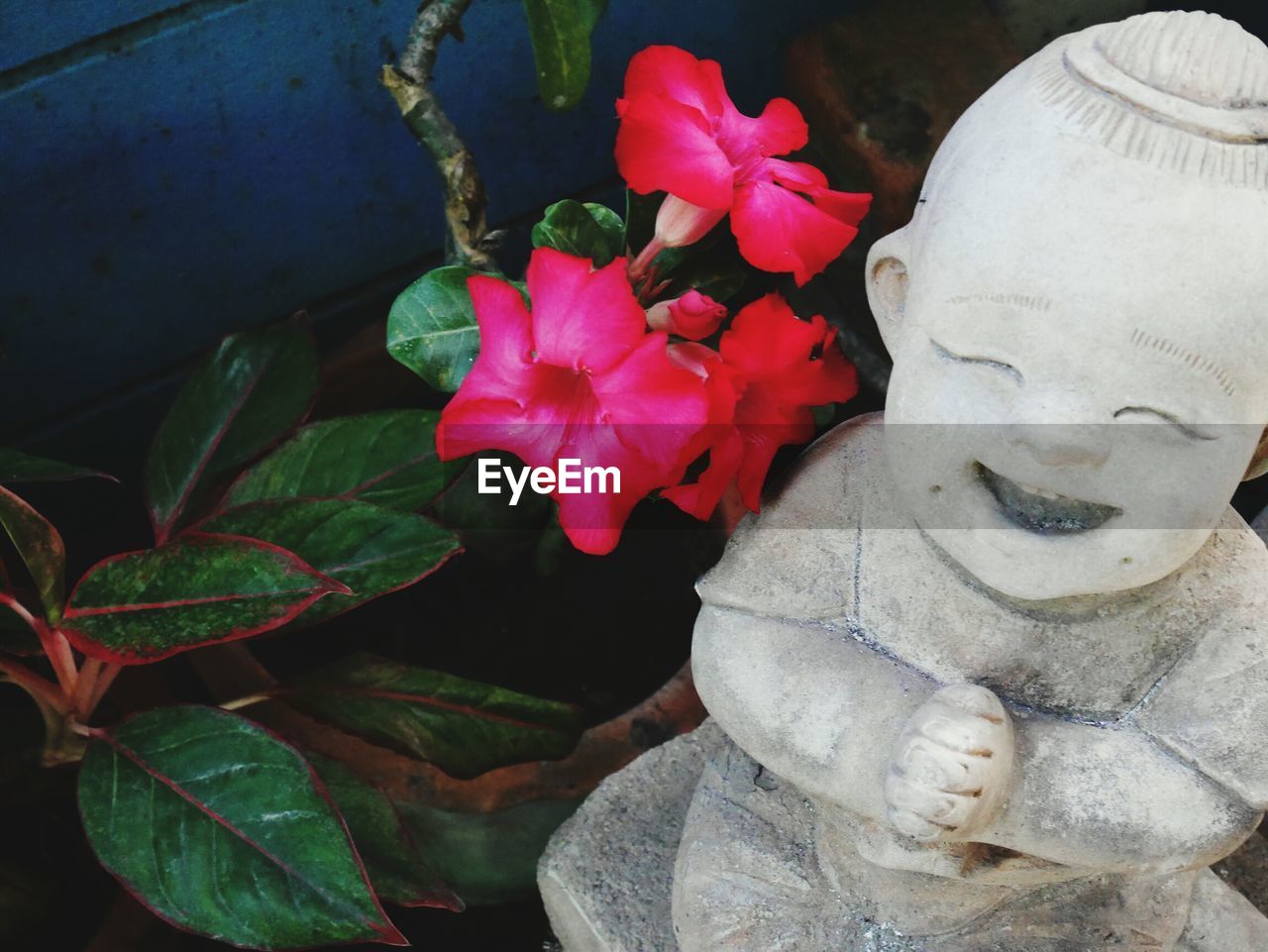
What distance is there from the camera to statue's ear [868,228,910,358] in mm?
A: 908

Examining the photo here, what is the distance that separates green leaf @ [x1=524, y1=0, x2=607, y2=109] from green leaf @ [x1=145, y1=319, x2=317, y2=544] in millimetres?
387

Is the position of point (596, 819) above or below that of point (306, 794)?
below

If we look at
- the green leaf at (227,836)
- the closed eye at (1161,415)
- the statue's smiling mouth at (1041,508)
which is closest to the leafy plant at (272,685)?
the green leaf at (227,836)

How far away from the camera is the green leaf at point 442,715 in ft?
4.30

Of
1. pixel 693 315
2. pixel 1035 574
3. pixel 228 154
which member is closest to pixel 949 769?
pixel 1035 574

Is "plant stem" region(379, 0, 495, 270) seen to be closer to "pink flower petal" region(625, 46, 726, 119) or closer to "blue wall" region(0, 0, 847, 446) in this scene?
"pink flower petal" region(625, 46, 726, 119)

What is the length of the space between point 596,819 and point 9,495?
2.01 ft

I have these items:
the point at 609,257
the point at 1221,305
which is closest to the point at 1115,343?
the point at 1221,305

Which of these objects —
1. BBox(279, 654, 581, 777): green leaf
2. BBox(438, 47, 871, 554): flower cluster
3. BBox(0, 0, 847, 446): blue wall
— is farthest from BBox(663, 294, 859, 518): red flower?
BBox(0, 0, 847, 446): blue wall

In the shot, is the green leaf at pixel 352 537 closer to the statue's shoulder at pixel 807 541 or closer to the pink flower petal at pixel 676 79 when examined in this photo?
the statue's shoulder at pixel 807 541

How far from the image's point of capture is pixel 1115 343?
764mm

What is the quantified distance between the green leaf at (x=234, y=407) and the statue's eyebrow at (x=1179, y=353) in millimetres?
889

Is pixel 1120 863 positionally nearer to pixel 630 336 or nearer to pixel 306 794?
A: pixel 630 336

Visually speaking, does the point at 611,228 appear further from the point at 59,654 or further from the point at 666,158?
the point at 59,654
